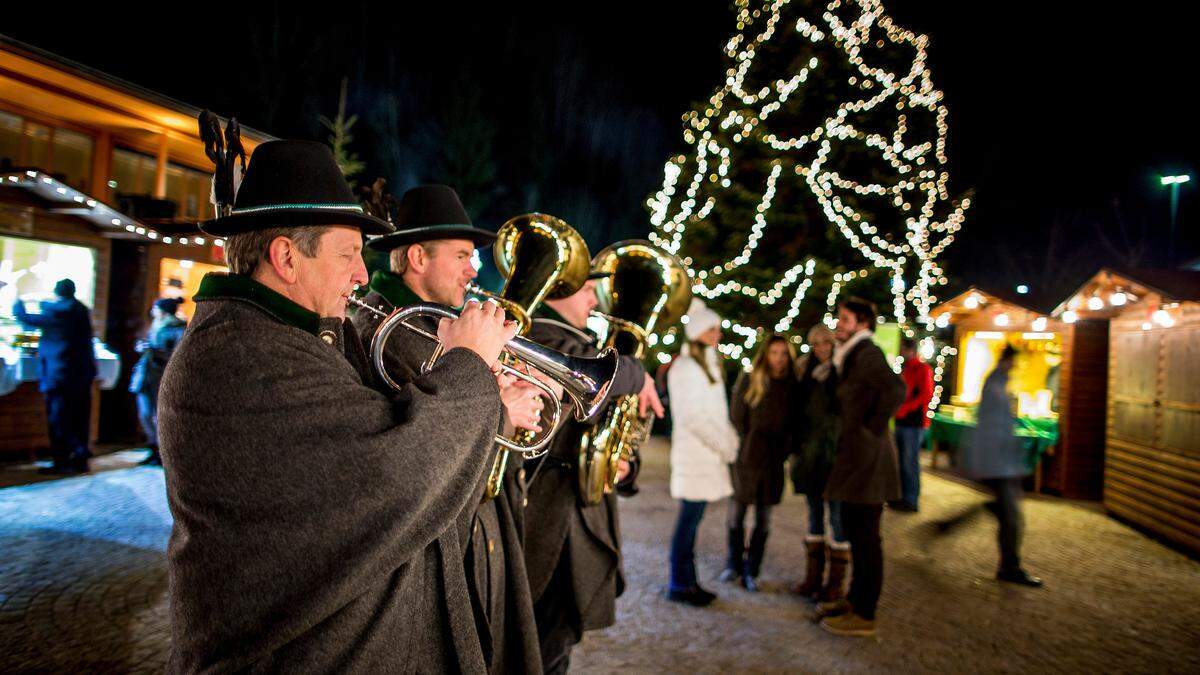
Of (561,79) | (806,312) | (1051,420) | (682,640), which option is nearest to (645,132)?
(561,79)

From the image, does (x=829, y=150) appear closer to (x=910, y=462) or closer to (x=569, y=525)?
(x=910, y=462)

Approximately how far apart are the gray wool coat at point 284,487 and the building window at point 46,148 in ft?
34.7

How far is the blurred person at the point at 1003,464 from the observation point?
5.69 metres

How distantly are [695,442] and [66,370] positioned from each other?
24.2 feet

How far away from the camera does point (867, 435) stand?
14.7 feet

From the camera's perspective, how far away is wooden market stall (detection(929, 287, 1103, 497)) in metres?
9.55

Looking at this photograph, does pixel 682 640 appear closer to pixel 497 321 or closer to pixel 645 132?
pixel 497 321

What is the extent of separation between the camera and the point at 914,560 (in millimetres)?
6309

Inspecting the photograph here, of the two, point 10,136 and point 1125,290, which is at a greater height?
point 10,136

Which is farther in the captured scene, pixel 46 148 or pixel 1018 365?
pixel 46 148

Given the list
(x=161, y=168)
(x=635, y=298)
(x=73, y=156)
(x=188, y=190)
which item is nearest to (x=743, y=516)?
(x=635, y=298)

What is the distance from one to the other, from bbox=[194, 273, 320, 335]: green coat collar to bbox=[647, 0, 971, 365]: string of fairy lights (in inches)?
394

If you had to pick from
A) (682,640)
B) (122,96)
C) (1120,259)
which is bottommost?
(682,640)

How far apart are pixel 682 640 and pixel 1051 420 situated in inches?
358
